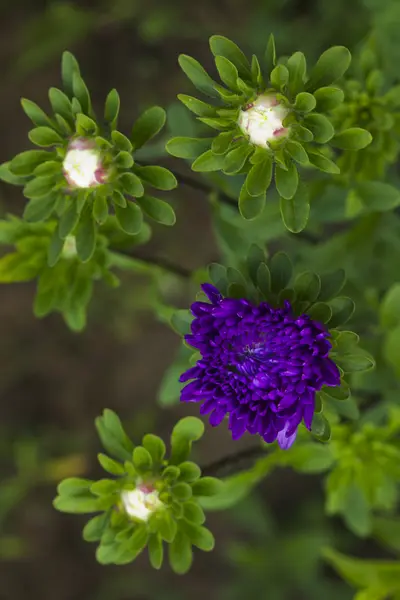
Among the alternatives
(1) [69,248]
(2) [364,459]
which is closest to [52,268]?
(1) [69,248]

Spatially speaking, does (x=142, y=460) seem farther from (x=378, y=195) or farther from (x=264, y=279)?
(x=378, y=195)

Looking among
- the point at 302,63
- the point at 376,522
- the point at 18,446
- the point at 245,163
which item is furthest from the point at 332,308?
the point at 18,446

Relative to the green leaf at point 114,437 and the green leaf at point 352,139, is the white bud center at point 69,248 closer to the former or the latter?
the green leaf at point 114,437

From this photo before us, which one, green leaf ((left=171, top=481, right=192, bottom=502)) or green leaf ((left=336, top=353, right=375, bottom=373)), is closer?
green leaf ((left=336, top=353, right=375, bottom=373))

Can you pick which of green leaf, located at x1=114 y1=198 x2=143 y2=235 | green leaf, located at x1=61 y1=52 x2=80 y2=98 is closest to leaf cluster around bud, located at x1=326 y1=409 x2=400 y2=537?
green leaf, located at x1=114 y1=198 x2=143 y2=235

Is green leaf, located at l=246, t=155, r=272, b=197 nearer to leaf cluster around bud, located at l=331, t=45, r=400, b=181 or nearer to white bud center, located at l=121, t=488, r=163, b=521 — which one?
leaf cluster around bud, located at l=331, t=45, r=400, b=181

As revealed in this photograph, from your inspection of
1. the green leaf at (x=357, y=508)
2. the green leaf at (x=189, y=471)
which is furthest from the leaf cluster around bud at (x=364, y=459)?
the green leaf at (x=189, y=471)
